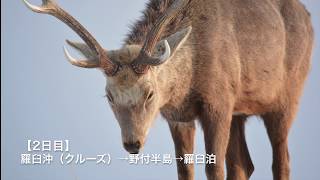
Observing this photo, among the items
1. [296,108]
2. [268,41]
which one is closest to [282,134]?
[296,108]

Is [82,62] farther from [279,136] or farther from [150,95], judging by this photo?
[279,136]

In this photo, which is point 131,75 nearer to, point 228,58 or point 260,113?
point 228,58

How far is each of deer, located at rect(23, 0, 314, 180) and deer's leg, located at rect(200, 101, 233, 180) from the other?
12 millimetres

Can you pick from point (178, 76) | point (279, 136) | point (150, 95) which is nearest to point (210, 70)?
point (178, 76)

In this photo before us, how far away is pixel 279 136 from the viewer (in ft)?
34.7

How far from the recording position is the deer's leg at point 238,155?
34.8ft

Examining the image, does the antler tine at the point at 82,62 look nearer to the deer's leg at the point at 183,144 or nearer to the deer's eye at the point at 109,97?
the deer's eye at the point at 109,97

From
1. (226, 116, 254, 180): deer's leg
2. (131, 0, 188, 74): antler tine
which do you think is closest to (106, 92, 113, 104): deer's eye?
(131, 0, 188, 74): antler tine

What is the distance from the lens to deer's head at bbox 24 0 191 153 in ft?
26.2

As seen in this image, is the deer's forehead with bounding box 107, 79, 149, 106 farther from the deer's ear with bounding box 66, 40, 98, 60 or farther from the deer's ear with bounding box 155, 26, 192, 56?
the deer's ear with bounding box 66, 40, 98, 60

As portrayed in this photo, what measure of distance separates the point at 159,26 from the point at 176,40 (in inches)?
10.8

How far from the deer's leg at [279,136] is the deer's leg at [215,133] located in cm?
163

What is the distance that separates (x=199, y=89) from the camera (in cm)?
899

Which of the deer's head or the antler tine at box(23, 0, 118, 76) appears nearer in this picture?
the deer's head
